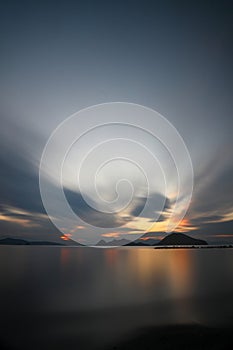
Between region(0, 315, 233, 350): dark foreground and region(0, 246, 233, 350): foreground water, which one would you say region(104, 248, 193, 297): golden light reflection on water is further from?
region(0, 315, 233, 350): dark foreground

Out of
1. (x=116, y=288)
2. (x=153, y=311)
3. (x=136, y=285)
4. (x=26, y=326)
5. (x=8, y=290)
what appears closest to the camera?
(x=26, y=326)

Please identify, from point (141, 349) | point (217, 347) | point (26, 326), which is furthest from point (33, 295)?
point (217, 347)

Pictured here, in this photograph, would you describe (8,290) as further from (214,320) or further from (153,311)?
(214,320)

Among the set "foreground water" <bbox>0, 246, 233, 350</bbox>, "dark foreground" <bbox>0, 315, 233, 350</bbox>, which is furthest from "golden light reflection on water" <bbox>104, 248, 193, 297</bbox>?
"dark foreground" <bbox>0, 315, 233, 350</bbox>

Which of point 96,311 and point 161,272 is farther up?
point 161,272

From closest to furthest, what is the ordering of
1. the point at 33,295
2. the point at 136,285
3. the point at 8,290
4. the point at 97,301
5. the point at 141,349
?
the point at 141,349 < the point at 97,301 < the point at 33,295 < the point at 8,290 < the point at 136,285

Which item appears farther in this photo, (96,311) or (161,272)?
(161,272)

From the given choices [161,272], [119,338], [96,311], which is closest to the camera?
[119,338]

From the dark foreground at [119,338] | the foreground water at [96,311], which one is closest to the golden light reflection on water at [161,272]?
the foreground water at [96,311]

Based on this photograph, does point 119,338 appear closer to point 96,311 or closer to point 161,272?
point 96,311

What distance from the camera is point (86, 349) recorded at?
11023 mm

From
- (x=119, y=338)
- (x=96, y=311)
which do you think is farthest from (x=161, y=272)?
(x=119, y=338)

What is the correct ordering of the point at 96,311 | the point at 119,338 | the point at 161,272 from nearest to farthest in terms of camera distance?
the point at 119,338
the point at 96,311
the point at 161,272

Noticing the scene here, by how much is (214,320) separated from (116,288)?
574 inches
